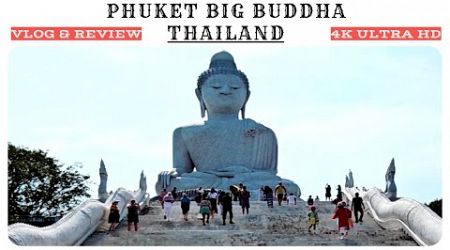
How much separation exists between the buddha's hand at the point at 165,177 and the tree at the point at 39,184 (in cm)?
349

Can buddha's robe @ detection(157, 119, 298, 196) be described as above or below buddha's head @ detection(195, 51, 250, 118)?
Result: below

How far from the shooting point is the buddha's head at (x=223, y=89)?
31703 mm

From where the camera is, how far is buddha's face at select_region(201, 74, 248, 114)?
3169 centimetres

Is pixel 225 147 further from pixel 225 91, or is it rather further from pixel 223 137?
pixel 225 91

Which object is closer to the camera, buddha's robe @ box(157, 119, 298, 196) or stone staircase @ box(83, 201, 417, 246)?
stone staircase @ box(83, 201, 417, 246)

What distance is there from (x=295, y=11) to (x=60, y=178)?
63.8 feet

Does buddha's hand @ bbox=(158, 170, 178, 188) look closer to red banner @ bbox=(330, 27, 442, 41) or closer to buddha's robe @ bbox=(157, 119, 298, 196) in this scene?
buddha's robe @ bbox=(157, 119, 298, 196)

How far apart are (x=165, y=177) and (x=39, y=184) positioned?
509cm

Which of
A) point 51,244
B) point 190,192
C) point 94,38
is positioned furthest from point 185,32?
point 190,192

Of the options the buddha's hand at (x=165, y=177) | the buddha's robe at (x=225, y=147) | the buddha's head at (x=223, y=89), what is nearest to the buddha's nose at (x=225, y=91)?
the buddha's head at (x=223, y=89)

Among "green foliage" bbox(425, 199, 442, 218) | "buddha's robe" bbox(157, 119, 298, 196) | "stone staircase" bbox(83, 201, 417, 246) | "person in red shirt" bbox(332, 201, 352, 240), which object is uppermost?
"buddha's robe" bbox(157, 119, 298, 196)

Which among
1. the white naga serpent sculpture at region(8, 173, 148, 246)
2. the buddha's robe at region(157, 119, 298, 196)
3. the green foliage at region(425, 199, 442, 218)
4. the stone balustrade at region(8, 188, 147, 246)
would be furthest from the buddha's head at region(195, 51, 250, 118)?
the stone balustrade at region(8, 188, 147, 246)

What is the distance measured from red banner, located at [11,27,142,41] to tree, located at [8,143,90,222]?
50.6 feet

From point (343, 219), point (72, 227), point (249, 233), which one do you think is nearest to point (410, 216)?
point (343, 219)
